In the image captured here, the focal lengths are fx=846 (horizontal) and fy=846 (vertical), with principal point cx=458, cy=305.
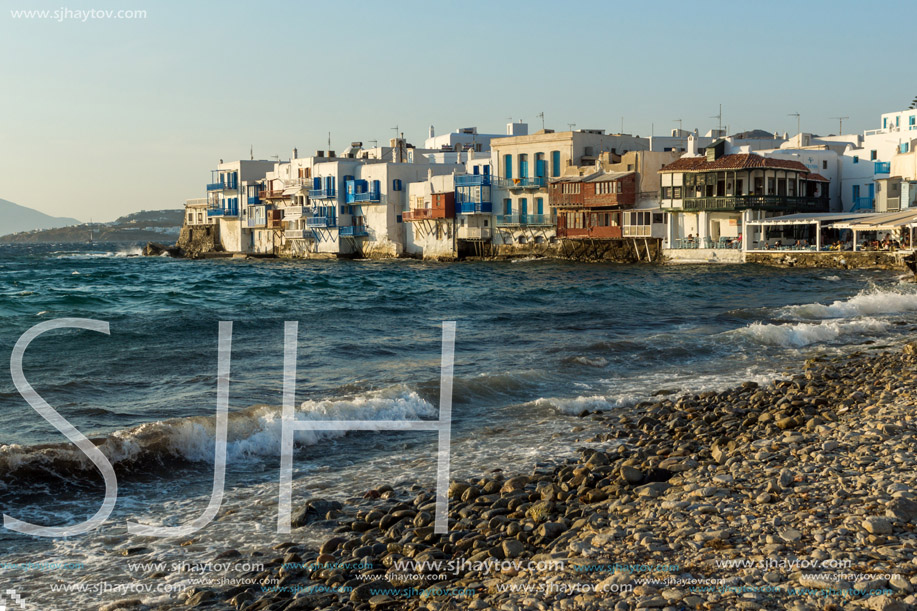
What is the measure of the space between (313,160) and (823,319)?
55.7 meters

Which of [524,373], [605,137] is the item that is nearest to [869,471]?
[524,373]

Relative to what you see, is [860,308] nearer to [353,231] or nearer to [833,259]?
[833,259]

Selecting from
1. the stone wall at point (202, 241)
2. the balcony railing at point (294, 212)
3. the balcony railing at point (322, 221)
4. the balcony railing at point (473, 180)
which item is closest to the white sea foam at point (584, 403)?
the balcony railing at point (473, 180)

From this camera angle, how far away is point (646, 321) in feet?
83.4

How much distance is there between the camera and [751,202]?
51.0 meters

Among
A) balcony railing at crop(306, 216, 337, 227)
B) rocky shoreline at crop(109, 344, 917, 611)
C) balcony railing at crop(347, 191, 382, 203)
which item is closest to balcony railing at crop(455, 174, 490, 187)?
balcony railing at crop(347, 191, 382, 203)

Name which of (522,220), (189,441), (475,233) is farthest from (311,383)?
(475,233)

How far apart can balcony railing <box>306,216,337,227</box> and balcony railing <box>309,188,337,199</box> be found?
1781 millimetres

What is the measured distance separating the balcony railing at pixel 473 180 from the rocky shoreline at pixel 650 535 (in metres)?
55.8

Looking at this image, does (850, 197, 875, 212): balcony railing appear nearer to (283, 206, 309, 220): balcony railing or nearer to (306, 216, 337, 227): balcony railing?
(306, 216, 337, 227): balcony railing

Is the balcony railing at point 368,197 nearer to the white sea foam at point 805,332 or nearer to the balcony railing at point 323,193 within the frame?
the balcony railing at point 323,193

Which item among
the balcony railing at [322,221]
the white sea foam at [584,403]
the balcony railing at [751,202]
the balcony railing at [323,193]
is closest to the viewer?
the white sea foam at [584,403]

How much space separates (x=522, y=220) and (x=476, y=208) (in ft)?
12.4

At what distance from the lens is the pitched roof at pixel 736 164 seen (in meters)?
51.5
